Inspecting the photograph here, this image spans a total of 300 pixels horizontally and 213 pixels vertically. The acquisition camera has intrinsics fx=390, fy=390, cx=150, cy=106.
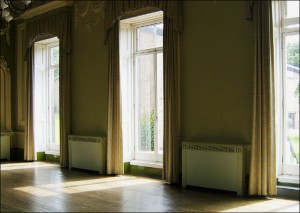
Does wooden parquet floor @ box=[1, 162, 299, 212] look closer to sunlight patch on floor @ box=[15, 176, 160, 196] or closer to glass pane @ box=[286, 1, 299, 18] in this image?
sunlight patch on floor @ box=[15, 176, 160, 196]

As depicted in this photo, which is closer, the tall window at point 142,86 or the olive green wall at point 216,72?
the olive green wall at point 216,72

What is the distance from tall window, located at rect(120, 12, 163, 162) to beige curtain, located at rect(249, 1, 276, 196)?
6.66 feet

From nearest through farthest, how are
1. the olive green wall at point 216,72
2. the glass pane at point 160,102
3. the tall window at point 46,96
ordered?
the olive green wall at point 216,72 < the glass pane at point 160,102 < the tall window at point 46,96

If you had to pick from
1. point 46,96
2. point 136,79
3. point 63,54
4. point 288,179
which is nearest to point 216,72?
point 288,179

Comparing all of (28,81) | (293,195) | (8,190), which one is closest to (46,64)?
(28,81)

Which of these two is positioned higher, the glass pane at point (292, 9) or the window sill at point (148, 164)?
the glass pane at point (292, 9)

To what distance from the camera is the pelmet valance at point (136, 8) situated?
579cm

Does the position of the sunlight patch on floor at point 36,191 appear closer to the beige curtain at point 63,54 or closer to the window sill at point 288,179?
the beige curtain at point 63,54

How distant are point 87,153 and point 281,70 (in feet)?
12.6

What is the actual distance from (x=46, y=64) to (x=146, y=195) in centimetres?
510

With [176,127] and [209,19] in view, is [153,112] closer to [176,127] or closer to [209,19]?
[176,127]

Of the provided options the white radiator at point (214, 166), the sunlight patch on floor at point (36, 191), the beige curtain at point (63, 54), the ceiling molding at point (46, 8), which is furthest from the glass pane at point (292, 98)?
the ceiling molding at point (46, 8)

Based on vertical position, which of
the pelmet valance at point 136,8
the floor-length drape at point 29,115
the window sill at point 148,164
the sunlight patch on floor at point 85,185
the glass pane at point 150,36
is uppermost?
the pelmet valance at point 136,8

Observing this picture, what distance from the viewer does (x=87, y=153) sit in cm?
725
